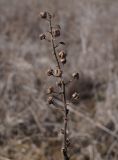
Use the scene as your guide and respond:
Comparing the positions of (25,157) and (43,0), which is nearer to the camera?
(25,157)

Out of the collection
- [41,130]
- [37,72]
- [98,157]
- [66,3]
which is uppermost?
[66,3]

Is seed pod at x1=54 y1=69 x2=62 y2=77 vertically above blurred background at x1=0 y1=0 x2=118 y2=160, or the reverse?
blurred background at x1=0 y1=0 x2=118 y2=160

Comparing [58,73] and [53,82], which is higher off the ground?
[53,82]

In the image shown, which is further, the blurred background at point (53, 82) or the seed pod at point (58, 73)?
the blurred background at point (53, 82)

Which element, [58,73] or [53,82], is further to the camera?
[53,82]

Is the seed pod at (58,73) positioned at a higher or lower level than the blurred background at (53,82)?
lower

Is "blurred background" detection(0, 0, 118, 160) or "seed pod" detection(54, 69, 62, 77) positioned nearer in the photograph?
"seed pod" detection(54, 69, 62, 77)

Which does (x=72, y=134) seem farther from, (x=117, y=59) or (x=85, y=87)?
(x=117, y=59)

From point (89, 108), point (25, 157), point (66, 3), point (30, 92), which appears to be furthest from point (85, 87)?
point (66, 3)
